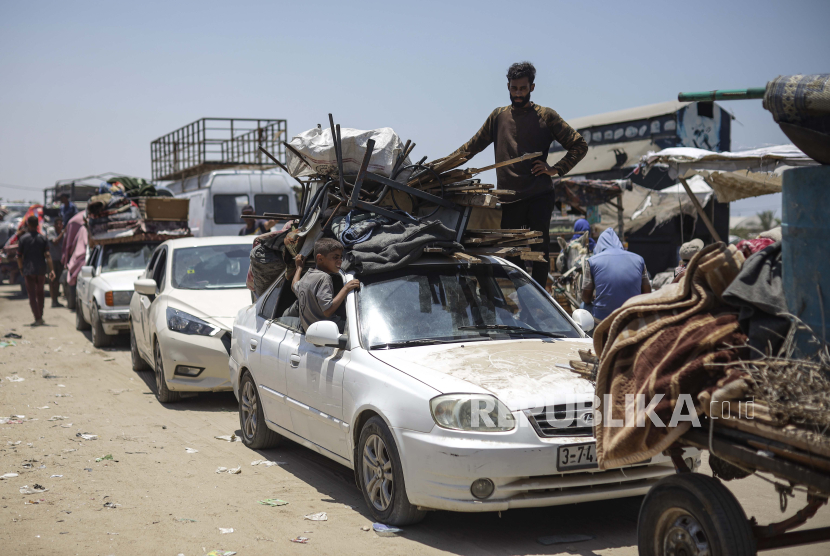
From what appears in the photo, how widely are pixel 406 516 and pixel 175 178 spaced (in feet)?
75.7

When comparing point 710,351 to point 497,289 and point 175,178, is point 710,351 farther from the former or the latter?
point 175,178

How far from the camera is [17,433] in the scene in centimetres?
760

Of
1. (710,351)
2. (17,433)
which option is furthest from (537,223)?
(17,433)

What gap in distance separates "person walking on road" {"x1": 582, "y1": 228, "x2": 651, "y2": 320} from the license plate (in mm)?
3492

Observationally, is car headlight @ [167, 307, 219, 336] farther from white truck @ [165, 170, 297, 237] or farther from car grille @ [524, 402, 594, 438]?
white truck @ [165, 170, 297, 237]

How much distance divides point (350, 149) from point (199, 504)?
9.75 ft

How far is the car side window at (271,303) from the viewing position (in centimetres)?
675

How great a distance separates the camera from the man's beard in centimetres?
730

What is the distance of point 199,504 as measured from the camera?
5398 mm

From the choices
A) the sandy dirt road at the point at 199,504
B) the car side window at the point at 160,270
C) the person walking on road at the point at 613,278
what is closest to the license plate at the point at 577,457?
the sandy dirt road at the point at 199,504

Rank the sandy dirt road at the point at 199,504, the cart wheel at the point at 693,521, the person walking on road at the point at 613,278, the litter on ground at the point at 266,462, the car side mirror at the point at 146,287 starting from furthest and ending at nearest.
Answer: the car side mirror at the point at 146,287
the person walking on road at the point at 613,278
the litter on ground at the point at 266,462
the sandy dirt road at the point at 199,504
the cart wheel at the point at 693,521

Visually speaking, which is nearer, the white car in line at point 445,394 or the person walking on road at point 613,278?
the white car in line at point 445,394

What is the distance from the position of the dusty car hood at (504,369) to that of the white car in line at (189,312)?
13.6 ft

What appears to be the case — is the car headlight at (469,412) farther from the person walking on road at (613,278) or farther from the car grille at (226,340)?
the car grille at (226,340)
